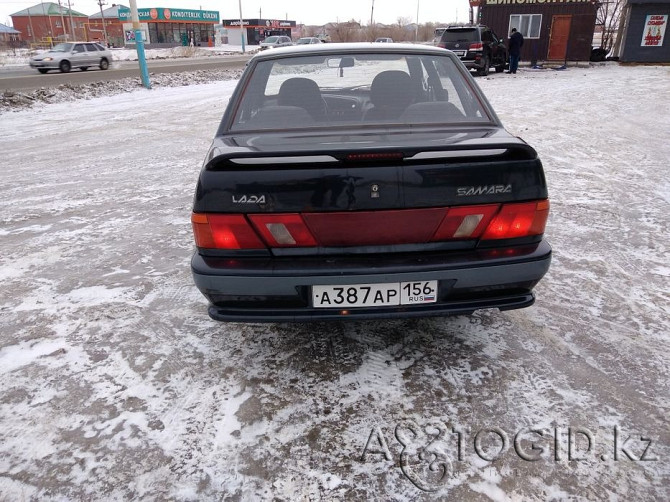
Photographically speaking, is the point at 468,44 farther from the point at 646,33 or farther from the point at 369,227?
the point at 369,227

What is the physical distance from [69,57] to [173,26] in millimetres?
48386

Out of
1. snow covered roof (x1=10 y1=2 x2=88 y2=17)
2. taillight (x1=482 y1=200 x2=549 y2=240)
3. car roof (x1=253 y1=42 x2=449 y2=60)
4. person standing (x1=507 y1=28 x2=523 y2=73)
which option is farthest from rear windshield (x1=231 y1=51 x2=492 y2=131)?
snow covered roof (x1=10 y1=2 x2=88 y2=17)

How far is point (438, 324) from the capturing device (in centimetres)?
300

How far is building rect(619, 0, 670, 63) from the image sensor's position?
73.2 feet

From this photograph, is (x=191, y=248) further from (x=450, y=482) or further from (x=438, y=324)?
(x=450, y=482)

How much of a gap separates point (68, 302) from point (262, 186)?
196 cm

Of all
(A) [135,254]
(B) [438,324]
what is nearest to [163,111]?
(A) [135,254]

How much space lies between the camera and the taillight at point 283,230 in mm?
2195

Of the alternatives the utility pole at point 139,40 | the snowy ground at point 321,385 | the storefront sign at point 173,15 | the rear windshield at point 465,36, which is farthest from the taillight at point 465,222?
the storefront sign at point 173,15

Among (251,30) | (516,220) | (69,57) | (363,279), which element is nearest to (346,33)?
(251,30)

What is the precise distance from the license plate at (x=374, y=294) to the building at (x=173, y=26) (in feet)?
225

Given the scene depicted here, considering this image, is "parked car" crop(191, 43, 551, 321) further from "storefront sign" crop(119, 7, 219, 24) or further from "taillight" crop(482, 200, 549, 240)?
"storefront sign" crop(119, 7, 219, 24)

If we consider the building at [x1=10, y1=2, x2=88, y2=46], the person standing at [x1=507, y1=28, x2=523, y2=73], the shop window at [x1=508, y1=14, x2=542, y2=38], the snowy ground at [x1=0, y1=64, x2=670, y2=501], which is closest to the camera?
the snowy ground at [x1=0, y1=64, x2=670, y2=501]

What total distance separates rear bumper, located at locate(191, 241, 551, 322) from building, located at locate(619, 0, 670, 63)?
26.6m
